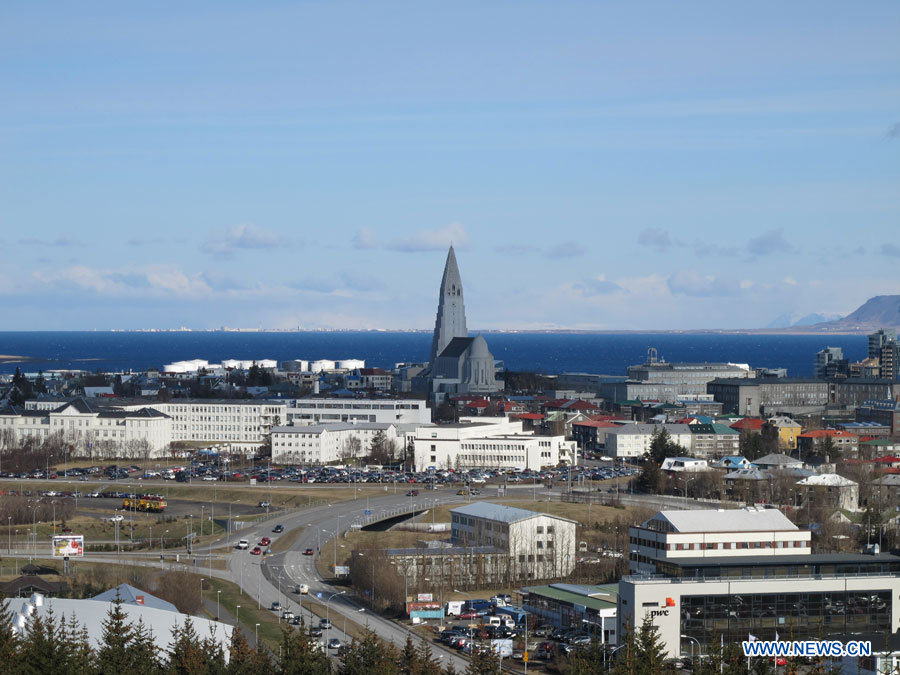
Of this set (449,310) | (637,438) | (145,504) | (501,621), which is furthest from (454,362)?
(501,621)

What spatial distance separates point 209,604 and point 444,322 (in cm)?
9606

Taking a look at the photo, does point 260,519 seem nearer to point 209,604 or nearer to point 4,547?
point 4,547

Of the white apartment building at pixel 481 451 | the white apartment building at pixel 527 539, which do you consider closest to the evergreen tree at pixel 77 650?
the white apartment building at pixel 527 539

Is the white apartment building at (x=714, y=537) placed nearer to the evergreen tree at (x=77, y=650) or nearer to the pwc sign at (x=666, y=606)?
the pwc sign at (x=666, y=606)

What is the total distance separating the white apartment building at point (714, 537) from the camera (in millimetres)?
44469

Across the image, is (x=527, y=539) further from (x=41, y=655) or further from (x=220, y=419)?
(x=220, y=419)

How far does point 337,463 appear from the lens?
86875mm

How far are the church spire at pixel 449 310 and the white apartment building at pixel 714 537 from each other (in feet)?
307

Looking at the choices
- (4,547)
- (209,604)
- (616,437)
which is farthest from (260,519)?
(616,437)

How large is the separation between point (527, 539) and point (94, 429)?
47.2m

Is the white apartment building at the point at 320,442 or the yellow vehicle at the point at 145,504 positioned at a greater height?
the white apartment building at the point at 320,442

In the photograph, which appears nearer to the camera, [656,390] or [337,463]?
[337,463]

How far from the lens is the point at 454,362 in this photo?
414ft

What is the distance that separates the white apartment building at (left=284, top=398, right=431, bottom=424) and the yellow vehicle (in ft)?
87.6
